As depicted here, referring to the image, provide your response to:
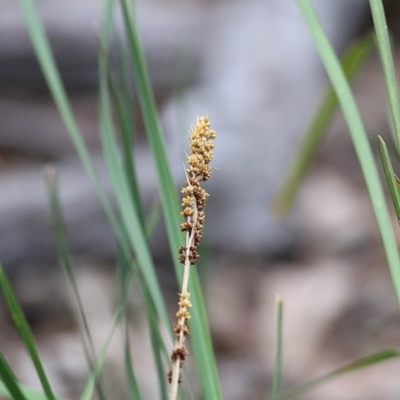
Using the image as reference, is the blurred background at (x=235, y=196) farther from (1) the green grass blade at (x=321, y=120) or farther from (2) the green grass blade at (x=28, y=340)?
(2) the green grass blade at (x=28, y=340)

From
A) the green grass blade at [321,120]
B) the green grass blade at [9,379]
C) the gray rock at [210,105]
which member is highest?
the gray rock at [210,105]

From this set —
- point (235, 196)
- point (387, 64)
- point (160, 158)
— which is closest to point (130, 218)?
point (160, 158)

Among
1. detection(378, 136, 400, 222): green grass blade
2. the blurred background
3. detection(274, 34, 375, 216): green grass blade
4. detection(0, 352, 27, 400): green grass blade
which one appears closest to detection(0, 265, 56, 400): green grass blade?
detection(0, 352, 27, 400): green grass blade

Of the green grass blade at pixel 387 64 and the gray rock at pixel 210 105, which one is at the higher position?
the gray rock at pixel 210 105

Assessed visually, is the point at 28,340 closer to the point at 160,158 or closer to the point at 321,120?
the point at 160,158

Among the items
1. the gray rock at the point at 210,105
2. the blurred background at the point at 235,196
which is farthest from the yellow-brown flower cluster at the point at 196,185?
the gray rock at the point at 210,105

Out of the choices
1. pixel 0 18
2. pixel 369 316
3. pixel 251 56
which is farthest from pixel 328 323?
pixel 0 18

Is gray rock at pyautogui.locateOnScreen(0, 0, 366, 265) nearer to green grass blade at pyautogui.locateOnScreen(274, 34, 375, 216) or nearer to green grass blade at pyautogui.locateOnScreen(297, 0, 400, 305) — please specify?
green grass blade at pyautogui.locateOnScreen(274, 34, 375, 216)
